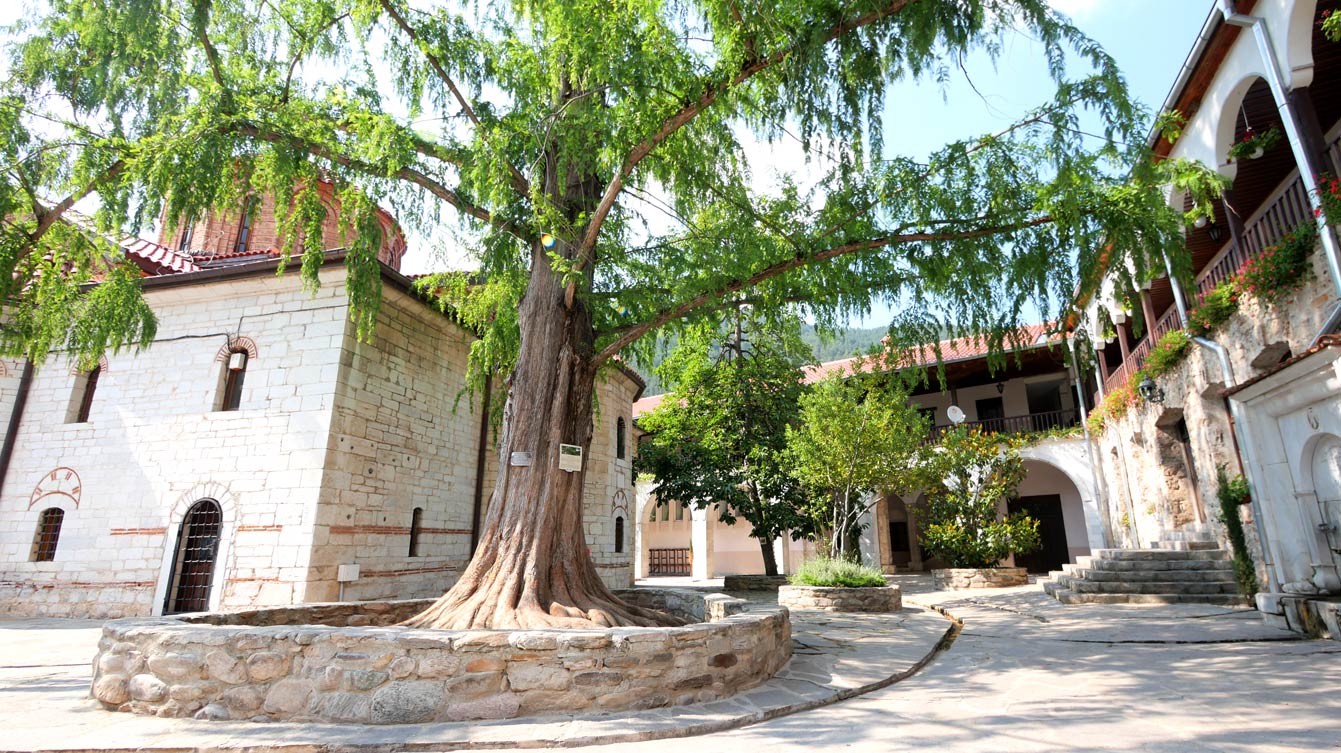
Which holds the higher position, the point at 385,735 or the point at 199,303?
the point at 199,303

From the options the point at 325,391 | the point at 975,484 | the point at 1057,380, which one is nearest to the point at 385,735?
the point at 325,391

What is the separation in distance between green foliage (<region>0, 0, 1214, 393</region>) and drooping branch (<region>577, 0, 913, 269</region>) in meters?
0.02

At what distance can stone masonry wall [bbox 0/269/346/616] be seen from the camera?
335 inches

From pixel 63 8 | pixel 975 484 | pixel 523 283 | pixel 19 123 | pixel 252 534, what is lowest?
pixel 252 534

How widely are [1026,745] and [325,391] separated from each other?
28.0 feet

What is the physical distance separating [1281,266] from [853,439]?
634 cm

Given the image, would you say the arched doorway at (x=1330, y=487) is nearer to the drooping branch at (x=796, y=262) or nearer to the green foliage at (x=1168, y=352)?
the green foliage at (x=1168, y=352)

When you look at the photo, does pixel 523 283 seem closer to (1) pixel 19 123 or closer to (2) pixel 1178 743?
(1) pixel 19 123

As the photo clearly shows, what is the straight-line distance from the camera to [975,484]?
560 inches

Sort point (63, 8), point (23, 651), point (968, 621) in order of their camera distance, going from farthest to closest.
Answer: point (968, 621) → point (23, 651) → point (63, 8)

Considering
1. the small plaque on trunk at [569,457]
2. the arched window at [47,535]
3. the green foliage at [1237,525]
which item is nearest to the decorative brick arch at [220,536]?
the arched window at [47,535]

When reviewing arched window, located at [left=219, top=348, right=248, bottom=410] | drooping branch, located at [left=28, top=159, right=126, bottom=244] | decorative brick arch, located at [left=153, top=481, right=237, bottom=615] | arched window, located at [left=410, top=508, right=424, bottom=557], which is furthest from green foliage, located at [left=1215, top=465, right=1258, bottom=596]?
arched window, located at [left=219, top=348, right=248, bottom=410]

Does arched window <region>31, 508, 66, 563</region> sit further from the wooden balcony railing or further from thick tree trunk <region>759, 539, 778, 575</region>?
the wooden balcony railing

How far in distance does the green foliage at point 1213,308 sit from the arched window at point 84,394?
15.1m
